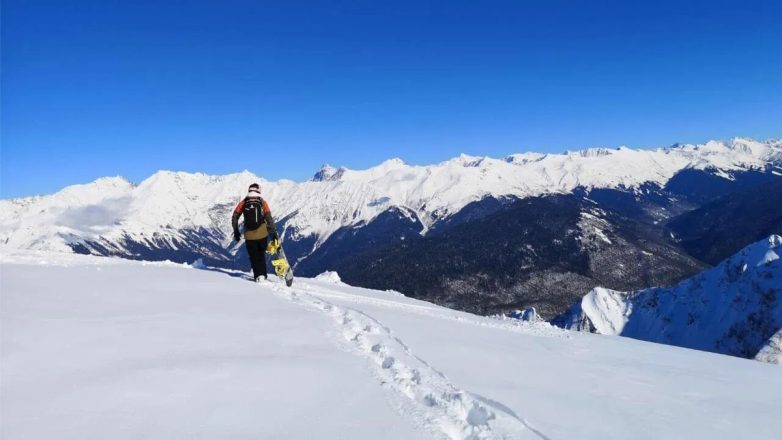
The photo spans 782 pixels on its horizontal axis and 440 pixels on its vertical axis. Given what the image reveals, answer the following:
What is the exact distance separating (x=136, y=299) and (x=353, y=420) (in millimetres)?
10491

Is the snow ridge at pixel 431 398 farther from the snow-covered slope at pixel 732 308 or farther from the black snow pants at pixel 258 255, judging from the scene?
the snow-covered slope at pixel 732 308

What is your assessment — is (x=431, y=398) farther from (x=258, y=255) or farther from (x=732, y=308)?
(x=732, y=308)

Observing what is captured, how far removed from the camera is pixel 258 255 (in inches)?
925

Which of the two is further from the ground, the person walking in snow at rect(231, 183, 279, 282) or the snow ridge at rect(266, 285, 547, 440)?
the person walking in snow at rect(231, 183, 279, 282)

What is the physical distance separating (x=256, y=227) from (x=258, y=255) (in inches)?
52.3

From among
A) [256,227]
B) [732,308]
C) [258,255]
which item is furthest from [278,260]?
[732,308]

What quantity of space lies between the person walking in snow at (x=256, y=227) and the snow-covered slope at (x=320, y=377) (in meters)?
7.02

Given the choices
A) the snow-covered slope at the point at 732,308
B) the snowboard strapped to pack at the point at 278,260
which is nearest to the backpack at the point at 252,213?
the snowboard strapped to pack at the point at 278,260

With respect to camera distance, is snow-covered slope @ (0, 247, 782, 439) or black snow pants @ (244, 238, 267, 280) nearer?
snow-covered slope @ (0, 247, 782, 439)

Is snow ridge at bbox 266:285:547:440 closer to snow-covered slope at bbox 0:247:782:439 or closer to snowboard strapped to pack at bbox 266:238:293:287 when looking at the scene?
snow-covered slope at bbox 0:247:782:439

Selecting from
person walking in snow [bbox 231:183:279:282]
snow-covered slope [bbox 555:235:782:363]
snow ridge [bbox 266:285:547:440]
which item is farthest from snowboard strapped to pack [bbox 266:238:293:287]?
snow-covered slope [bbox 555:235:782:363]

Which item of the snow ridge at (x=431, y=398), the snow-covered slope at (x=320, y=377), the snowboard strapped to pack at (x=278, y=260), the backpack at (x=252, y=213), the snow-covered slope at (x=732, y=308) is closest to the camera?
the snow-covered slope at (x=320, y=377)

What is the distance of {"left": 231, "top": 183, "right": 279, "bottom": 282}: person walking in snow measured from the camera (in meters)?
23.4

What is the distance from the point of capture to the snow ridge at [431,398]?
7.75m
